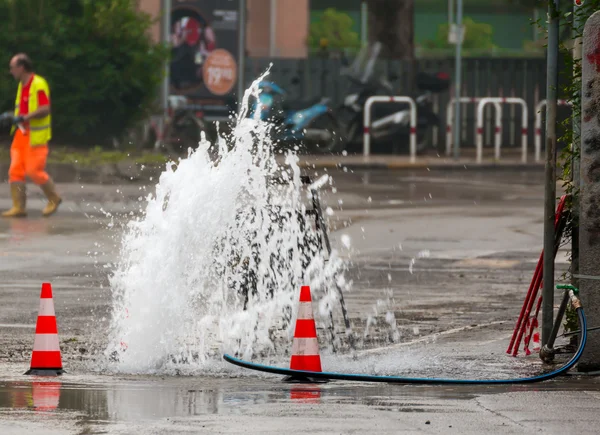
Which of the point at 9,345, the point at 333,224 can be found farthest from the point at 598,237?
the point at 333,224

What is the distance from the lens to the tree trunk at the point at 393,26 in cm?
3722

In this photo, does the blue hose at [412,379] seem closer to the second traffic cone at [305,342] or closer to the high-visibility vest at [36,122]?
the second traffic cone at [305,342]

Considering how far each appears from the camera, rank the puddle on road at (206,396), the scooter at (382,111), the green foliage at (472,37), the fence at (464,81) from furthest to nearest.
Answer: the green foliage at (472,37)
the fence at (464,81)
the scooter at (382,111)
the puddle on road at (206,396)

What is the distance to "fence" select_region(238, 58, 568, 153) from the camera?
3569cm

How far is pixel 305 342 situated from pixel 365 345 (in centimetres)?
145

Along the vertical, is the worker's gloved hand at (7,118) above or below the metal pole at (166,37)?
below

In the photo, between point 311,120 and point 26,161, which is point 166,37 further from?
point 26,161

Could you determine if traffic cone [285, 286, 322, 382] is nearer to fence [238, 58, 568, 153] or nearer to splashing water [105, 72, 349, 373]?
splashing water [105, 72, 349, 373]

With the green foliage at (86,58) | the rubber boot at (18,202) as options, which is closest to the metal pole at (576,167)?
the rubber boot at (18,202)

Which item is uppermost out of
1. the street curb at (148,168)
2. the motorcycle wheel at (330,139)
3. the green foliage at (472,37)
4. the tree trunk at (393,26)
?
the green foliage at (472,37)

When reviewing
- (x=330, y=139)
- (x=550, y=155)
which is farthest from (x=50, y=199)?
(x=330, y=139)

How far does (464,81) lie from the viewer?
37375 millimetres

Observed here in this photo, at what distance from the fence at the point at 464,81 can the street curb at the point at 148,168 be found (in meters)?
3.28

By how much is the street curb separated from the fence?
3.28 m
